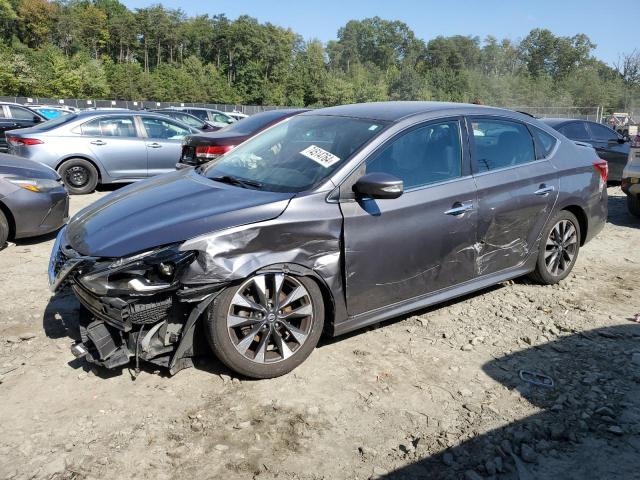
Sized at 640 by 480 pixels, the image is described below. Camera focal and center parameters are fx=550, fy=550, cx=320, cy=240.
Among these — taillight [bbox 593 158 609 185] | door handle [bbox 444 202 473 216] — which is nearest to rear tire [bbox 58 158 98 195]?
door handle [bbox 444 202 473 216]

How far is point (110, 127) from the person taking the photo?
10102 millimetres

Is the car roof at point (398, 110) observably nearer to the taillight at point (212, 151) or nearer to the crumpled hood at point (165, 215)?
the crumpled hood at point (165, 215)

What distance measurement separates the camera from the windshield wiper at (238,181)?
12.6 ft

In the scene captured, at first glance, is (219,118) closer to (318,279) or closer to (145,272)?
(318,279)

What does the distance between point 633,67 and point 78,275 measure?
62.6 metres

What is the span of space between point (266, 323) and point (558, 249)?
3.14 metres

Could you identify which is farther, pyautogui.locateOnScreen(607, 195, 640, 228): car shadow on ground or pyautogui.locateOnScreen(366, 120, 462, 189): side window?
pyautogui.locateOnScreen(607, 195, 640, 228): car shadow on ground

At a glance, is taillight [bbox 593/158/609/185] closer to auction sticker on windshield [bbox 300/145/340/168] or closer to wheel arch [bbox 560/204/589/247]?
wheel arch [bbox 560/204/589/247]

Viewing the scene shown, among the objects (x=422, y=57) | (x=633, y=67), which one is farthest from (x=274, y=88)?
(x=422, y=57)

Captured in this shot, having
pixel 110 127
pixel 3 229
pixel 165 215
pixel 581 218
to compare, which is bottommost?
pixel 3 229

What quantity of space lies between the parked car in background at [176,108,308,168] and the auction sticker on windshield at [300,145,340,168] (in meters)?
3.87

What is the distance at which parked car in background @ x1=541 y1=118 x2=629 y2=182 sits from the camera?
11.1 meters

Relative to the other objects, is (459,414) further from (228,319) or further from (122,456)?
(122,456)

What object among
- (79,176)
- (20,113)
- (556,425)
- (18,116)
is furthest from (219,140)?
(20,113)
